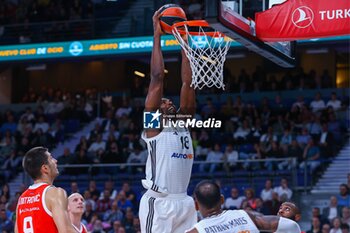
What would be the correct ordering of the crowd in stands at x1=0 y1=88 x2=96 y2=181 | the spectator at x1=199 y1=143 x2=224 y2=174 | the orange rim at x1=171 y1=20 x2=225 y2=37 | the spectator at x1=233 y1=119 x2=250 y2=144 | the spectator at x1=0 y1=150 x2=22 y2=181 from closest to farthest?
the orange rim at x1=171 y1=20 x2=225 y2=37
the spectator at x1=199 y1=143 x2=224 y2=174
the spectator at x1=233 y1=119 x2=250 y2=144
the spectator at x1=0 y1=150 x2=22 y2=181
the crowd in stands at x1=0 y1=88 x2=96 y2=181

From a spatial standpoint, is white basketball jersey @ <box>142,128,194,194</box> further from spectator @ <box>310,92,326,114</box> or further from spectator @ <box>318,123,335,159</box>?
spectator @ <box>310,92,326,114</box>

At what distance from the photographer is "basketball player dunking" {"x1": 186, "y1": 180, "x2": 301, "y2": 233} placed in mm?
5445

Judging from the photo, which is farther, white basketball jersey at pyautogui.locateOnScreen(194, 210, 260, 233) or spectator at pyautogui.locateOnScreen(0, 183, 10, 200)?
spectator at pyautogui.locateOnScreen(0, 183, 10, 200)

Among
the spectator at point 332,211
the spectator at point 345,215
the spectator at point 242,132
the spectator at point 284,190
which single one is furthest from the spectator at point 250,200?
the spectator at point 242,132

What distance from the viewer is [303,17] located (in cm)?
900

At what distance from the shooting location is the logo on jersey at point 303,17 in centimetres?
898

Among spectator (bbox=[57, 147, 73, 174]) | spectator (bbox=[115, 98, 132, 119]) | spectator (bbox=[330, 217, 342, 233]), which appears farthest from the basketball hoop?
spectator (bbox=[115, 98, 132, 119])

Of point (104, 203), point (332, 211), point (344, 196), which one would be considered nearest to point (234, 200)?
point (332, 211)

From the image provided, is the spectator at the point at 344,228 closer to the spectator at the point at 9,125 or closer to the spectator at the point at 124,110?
the spectator at the point at 124,110

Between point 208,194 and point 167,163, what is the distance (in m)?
2.03

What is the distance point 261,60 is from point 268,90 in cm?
297

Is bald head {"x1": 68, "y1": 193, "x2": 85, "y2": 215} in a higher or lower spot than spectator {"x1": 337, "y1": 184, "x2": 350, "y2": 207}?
higher

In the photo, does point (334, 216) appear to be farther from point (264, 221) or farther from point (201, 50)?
point (264, 221)

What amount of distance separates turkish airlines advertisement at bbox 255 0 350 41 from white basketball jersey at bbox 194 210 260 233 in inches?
141
